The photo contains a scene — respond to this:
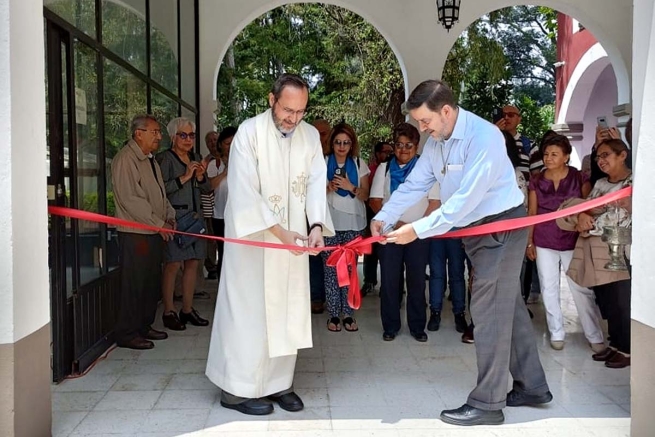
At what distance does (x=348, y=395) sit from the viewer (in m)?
3.90

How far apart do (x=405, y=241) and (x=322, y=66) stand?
569 inches

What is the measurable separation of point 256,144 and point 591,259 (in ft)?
8.40

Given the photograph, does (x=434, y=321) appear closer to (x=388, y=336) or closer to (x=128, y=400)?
(x=388, y=336)

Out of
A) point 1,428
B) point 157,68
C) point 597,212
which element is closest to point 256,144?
point 1,428

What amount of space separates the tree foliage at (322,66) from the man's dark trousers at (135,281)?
438 inches

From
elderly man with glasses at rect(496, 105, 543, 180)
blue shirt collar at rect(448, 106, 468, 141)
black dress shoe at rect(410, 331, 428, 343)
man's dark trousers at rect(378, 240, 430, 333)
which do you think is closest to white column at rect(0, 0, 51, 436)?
blue shirt collar at rect(448, 106, 468, 141)

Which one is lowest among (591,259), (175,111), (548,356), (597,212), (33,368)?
(548,356)

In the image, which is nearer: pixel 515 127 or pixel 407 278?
pixel 407 278

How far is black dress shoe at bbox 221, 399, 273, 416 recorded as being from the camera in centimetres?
359

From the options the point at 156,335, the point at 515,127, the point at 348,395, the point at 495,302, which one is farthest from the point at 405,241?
the point at 515,127

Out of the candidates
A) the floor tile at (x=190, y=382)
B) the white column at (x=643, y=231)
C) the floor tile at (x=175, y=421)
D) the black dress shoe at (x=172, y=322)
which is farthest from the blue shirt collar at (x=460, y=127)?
the black dress shoe at (x=172, y=322)

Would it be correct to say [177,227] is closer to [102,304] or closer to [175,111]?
[102,304]

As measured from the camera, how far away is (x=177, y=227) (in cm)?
546

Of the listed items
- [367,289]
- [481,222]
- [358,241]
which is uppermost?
[481,222]
